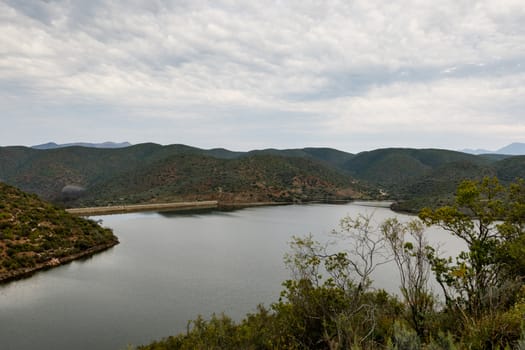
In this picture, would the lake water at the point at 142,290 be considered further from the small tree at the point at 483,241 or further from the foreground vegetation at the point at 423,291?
the small tree at the point at 483,241

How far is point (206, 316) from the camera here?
67.3 feet

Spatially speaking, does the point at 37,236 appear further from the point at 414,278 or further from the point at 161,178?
the point at 161,178

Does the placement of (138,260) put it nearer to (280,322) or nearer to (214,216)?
(280,322)

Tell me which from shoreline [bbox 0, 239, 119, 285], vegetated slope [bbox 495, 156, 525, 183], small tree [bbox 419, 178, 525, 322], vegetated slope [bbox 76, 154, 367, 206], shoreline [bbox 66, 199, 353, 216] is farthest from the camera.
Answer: vegetated slope [bbox 76, 154, 367, 206]

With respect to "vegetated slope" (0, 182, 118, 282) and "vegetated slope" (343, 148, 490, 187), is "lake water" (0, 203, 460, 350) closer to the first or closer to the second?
"vegetated slope" (0, 182, 118, 282)

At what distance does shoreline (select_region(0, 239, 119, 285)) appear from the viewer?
2822 cm

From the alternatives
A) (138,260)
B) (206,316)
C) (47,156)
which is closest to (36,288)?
(138,260)

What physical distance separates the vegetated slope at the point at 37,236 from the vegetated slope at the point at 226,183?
49.2 m

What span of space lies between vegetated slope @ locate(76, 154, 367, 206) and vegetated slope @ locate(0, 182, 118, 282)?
1938 inches

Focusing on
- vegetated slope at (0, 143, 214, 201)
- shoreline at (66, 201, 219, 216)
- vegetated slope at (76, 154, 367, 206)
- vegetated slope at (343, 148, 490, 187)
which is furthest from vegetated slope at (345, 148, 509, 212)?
vegetated slope at (0, 143, 214, 201)

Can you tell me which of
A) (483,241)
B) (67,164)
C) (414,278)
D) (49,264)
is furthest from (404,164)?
(414,278)

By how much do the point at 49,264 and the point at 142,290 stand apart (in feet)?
45.0

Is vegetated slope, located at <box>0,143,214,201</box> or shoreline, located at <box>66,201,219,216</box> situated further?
vegetated slope, located at <box>0,143,214,201</box>

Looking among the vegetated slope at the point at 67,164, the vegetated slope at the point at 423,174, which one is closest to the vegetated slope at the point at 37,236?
the vegetated slope at the point at 423,174
